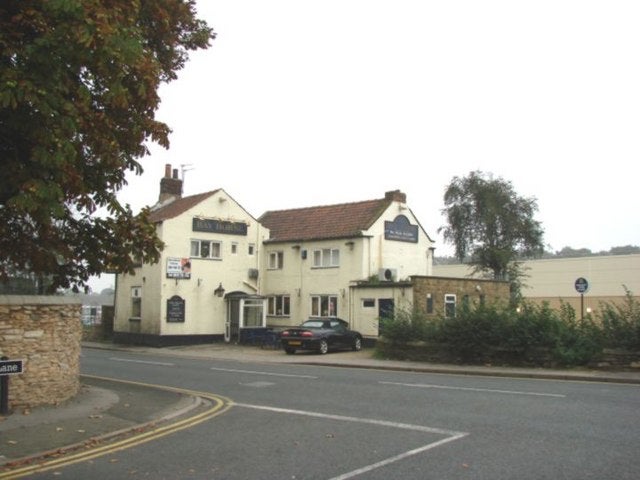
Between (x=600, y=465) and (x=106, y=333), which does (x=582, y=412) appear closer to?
(x=600, y=465)

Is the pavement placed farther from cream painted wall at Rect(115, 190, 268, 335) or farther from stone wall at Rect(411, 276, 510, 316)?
cream painted wall at Rect(115, 190, 268, 335)

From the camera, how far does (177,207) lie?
119 ft

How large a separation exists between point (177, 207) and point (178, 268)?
4204mm

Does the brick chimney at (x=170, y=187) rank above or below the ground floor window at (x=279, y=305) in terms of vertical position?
above

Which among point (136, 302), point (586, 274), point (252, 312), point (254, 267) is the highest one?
point (586, 274)

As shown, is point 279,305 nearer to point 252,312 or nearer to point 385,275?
point 252,312

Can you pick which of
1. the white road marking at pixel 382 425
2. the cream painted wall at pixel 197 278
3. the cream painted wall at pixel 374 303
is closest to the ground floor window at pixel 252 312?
the cream painted wall at pixel 197 278

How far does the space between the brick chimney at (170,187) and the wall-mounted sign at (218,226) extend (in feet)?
18.3

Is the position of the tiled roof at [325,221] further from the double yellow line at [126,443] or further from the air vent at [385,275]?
the double yellow line at [126,443]

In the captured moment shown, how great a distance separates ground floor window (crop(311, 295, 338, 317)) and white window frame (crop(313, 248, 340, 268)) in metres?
1.69

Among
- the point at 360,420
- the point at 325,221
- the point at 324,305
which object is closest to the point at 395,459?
the point at 360,420

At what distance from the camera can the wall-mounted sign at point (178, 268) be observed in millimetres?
33359

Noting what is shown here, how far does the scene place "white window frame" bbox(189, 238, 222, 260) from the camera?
34.6 meters

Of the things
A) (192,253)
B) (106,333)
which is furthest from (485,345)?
(106,333)
